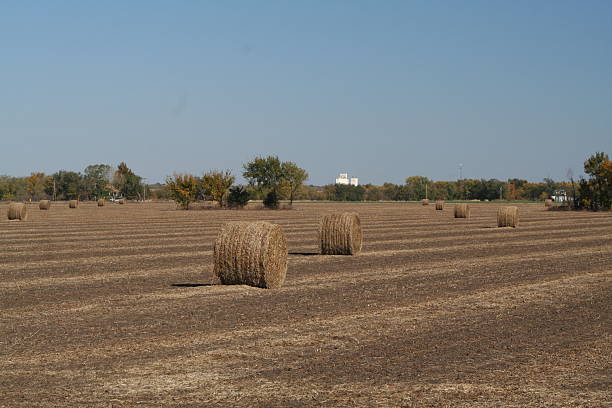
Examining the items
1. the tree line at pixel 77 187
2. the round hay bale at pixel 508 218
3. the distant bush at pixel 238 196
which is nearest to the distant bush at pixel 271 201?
the distant bush at pixel 238 196

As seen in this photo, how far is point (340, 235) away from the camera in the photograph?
23.4 m

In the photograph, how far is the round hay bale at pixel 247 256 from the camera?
15758 millimetres

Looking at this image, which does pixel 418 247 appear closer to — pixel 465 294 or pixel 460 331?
pixel 465 294

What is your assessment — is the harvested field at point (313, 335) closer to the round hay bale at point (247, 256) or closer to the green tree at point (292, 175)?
the round hay bale at point (247, 256)

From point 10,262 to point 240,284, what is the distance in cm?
866

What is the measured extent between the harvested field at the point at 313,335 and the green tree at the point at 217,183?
59031 millimetres

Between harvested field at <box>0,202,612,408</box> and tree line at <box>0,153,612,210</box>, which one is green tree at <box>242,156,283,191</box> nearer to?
tree line at <box>0,153,612,210</box>

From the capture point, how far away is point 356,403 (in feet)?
25.3

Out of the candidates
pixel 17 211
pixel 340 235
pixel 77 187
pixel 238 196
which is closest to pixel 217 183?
pixel 238 196

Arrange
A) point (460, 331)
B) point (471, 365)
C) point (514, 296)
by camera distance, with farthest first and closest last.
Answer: point (514, 296)
point (460, 331)
point (471, 365)

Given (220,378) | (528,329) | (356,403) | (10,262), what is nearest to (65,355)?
(220,378)

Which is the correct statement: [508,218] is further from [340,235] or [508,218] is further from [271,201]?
[271,201]

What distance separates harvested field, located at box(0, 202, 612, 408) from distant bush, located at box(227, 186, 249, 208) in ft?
194

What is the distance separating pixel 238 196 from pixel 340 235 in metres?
57.4
